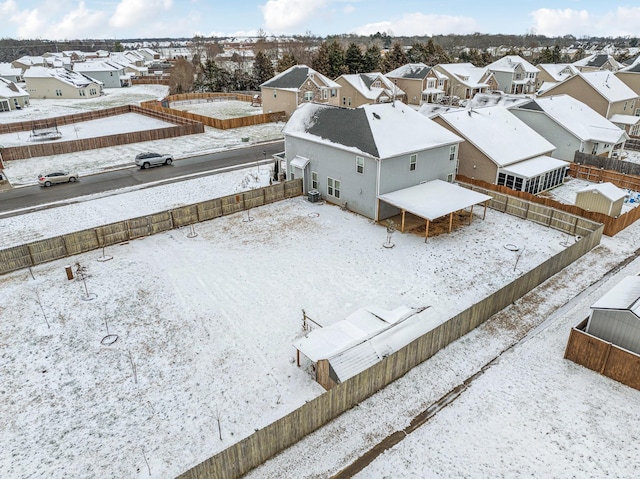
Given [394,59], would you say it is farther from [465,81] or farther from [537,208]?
[537,208]

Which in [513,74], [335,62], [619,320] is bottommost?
[619,320]

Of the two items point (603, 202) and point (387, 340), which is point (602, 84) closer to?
point (603, 202)

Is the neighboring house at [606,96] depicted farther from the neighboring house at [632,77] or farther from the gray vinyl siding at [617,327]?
the gray vinyl siding at [617,327]

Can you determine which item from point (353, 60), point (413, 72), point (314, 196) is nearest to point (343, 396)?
point (314, 196)

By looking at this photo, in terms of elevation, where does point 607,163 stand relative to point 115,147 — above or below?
above

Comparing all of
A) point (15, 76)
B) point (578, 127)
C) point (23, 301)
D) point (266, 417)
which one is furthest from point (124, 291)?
point (15, 76)
